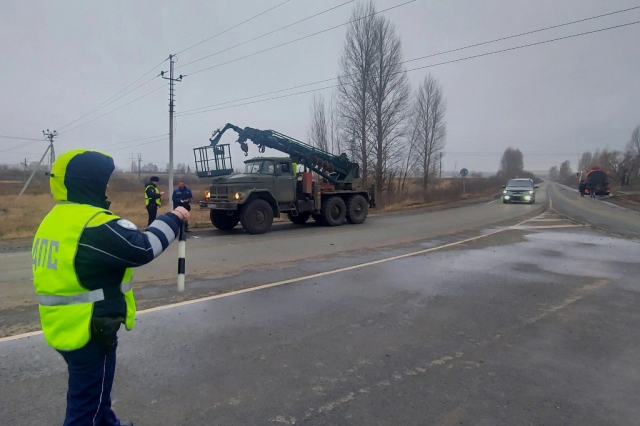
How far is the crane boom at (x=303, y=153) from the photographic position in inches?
622

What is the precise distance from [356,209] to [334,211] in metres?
1.16

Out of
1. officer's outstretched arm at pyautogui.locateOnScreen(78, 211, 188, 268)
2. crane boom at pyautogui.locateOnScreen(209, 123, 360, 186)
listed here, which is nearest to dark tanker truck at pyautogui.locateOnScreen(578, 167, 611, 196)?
crane boom at pyautogui.locateOnScreen(209, 123, 360, 186)

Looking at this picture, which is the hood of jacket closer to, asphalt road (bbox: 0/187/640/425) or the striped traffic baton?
the striped traffic baton

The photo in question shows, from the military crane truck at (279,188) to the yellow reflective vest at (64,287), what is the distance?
1070 cm

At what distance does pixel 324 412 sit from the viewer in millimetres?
3053

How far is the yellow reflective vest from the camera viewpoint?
2115mm

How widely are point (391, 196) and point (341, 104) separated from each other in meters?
7.00

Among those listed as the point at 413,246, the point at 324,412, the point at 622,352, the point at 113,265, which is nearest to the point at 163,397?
the point at 324,412

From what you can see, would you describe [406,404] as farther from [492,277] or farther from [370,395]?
[492,277]

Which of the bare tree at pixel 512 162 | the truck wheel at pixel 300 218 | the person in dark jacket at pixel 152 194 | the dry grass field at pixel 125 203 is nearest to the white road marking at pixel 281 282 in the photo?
the dry grass field at pixel 125 203

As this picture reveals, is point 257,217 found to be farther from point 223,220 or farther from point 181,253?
point 181,253

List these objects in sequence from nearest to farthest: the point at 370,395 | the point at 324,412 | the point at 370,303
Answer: the point at 324,412
the point at 370,395
the point at 370,303

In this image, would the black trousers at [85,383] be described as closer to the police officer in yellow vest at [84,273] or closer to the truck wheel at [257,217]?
the police officer in yellow vest at [84,273]

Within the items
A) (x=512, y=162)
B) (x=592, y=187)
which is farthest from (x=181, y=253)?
(x=512, y=162)
